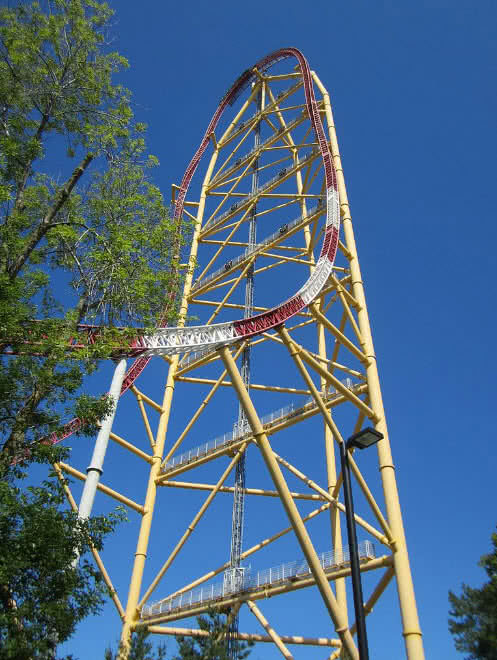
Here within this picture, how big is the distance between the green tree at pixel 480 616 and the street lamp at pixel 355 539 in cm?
868

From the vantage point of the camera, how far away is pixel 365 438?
253 inches

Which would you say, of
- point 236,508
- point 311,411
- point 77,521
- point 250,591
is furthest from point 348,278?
point 77,521

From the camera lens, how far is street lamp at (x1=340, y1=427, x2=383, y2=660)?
5191 mm

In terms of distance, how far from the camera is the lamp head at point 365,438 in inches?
251

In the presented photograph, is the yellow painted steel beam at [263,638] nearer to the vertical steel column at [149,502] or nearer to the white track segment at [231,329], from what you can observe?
the vertical steel column at [149,502]

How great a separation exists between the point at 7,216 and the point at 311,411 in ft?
23.2

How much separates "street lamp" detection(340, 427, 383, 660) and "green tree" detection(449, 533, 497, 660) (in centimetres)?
868

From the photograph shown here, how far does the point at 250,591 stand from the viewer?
37.1 ft

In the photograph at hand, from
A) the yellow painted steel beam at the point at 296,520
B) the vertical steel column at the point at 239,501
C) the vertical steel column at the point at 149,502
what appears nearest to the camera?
the yellow painted steel beam at the point at 296,520

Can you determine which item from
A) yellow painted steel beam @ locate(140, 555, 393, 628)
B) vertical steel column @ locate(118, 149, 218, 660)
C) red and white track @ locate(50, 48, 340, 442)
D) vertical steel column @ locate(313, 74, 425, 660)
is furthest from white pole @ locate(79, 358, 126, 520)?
vertical steel column @ locate(313, 74, 425, 660)

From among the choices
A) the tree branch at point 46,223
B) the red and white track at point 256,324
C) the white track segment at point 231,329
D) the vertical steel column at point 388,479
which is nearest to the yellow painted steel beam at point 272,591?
the vertical steel column at point 388,479

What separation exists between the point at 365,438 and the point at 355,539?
41.6 inches

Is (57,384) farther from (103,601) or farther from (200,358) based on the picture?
(200,358)

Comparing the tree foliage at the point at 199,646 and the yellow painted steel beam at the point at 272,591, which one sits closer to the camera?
the tree foliage at the point at 199,646
